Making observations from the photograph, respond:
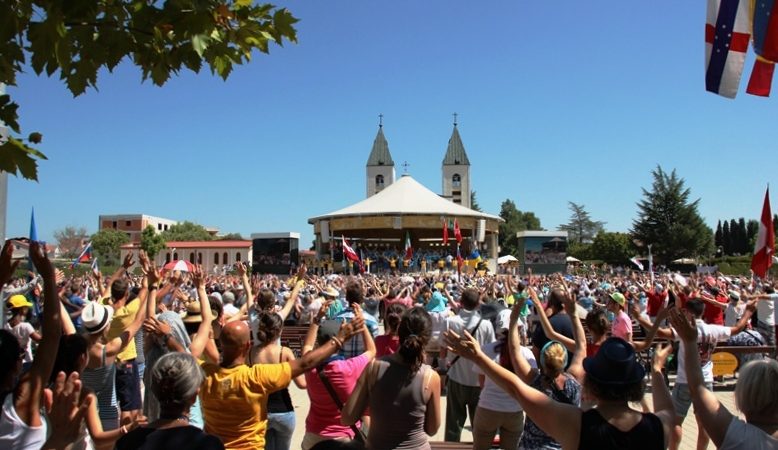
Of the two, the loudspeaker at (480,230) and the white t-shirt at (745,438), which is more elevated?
the loudspeaker at (480,230)

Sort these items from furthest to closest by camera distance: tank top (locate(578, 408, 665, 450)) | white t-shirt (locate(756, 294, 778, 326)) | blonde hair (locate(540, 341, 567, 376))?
white t-shirt (locate(756, 294, 778, 326)) < blonde hair (locate(540, 341, 567, 376)) < tank top (locate(578, 408, 665, 450))

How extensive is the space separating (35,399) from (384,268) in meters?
45.6

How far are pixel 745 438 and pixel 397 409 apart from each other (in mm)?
1644

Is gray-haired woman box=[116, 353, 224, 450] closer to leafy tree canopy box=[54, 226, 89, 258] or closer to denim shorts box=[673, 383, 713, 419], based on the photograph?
denim shorts box=[673, 383, 713, 419]

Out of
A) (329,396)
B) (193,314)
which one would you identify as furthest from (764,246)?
(193,314)

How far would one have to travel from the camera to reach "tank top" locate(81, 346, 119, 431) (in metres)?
4.05

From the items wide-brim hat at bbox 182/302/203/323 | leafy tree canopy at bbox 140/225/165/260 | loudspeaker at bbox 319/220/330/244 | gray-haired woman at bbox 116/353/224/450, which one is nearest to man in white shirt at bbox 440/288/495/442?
wide-brim hat at bbox 182/302/203/323

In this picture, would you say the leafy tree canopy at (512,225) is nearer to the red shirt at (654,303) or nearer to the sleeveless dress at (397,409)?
the red shirt at (654,303)

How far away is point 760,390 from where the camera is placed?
8.24ft

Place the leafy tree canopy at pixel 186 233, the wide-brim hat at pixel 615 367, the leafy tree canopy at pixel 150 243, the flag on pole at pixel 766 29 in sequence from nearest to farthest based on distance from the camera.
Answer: the wide-brim hat at pixel 615 367 → the flag on pole at pixel 766 29 → the leafy tree canopy at pixel 150 243 → the leafy tree canopy at pixel 186 233

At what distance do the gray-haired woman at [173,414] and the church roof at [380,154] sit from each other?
7475 centimetres

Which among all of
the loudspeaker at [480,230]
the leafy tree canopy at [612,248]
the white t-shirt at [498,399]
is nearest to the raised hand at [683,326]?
the white t-shirt at [498,399]

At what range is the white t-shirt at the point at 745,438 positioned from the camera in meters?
2.42

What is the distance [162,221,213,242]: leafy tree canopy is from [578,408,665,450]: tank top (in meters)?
92.1
